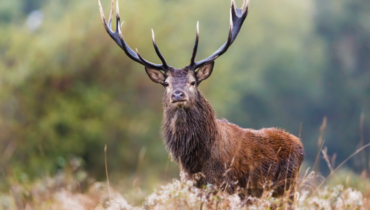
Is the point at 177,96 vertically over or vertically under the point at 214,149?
over

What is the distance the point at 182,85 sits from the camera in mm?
6203

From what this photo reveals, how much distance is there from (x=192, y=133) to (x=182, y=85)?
0.53m

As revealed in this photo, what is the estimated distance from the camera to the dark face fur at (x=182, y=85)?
607 centimetres

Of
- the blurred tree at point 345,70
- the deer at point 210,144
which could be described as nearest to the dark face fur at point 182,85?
the deer at point 210,144

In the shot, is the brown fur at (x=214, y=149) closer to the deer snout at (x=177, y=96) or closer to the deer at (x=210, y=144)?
the deer at (x=210, y=144)

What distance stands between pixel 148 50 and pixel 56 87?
438 cm

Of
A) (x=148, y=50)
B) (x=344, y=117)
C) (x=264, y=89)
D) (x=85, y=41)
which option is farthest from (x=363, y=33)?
(x=85, y=41)

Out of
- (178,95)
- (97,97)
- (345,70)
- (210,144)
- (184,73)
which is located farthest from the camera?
(345,70)

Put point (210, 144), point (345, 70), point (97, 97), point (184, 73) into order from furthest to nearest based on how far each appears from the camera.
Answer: point (345, 70) < point (97, 97) < point (184, 73) < point (210, 144)

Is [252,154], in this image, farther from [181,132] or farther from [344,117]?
[344,117]

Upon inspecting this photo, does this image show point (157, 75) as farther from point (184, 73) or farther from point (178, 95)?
point (178, 95)

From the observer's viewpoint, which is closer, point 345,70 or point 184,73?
point 184,73

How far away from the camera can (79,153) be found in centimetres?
2231

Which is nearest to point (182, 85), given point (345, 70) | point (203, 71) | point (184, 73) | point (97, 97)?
point (184, 73)
